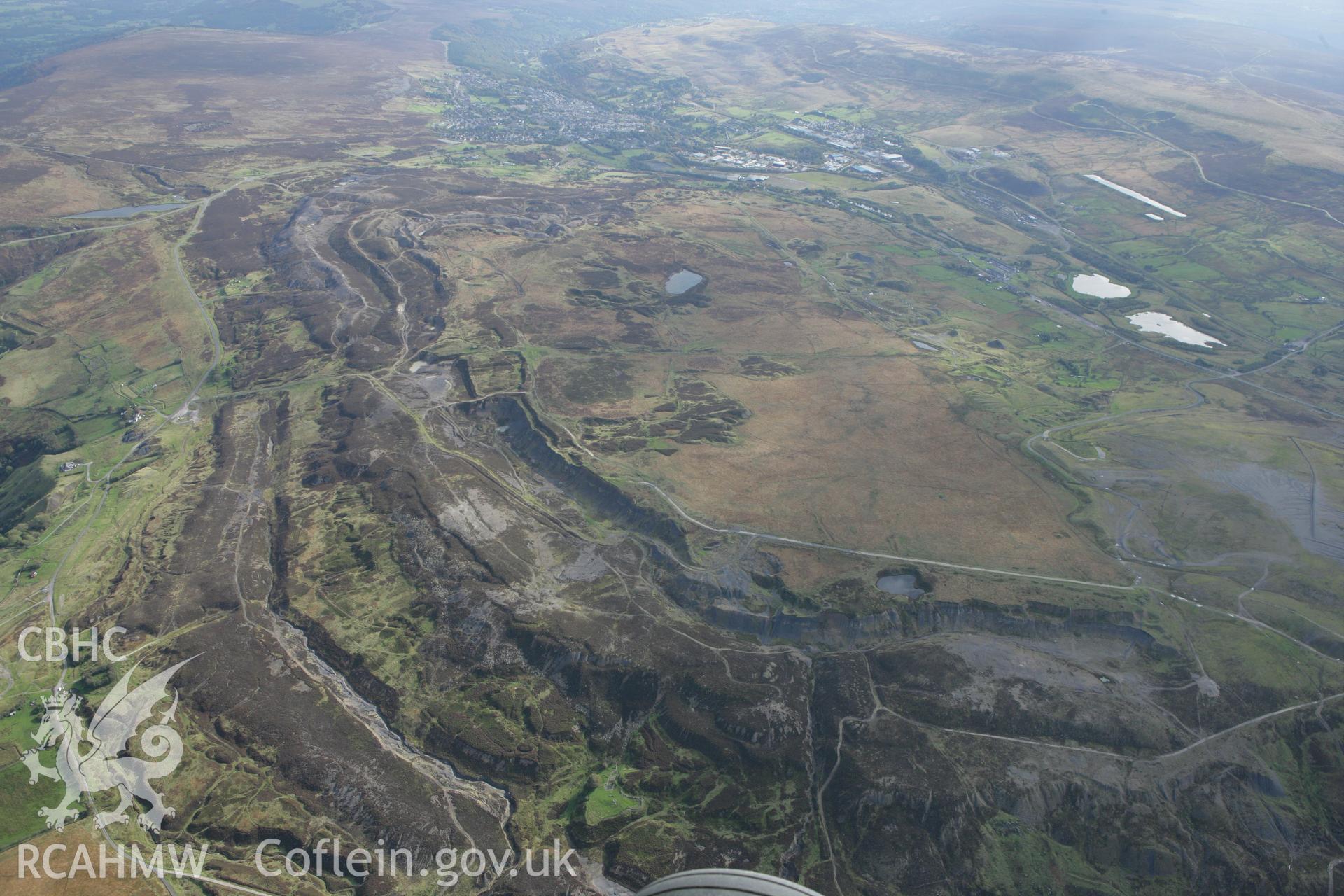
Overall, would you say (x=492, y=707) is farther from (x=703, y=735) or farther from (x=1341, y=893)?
(x=1341, y=893)

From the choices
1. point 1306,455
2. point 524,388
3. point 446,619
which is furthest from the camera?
point 524,388

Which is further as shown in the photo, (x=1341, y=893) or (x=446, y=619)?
(x=446, y=619)

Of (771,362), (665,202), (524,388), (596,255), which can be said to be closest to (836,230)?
(665,202)

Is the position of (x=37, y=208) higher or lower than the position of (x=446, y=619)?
higher

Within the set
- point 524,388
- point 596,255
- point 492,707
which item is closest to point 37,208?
point 596,255

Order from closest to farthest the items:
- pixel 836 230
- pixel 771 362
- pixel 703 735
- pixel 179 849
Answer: pixel 179 849 → pixel 703 735 → pixel 771 362 → pixel 836 230

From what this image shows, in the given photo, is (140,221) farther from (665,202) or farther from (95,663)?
(95,663)
